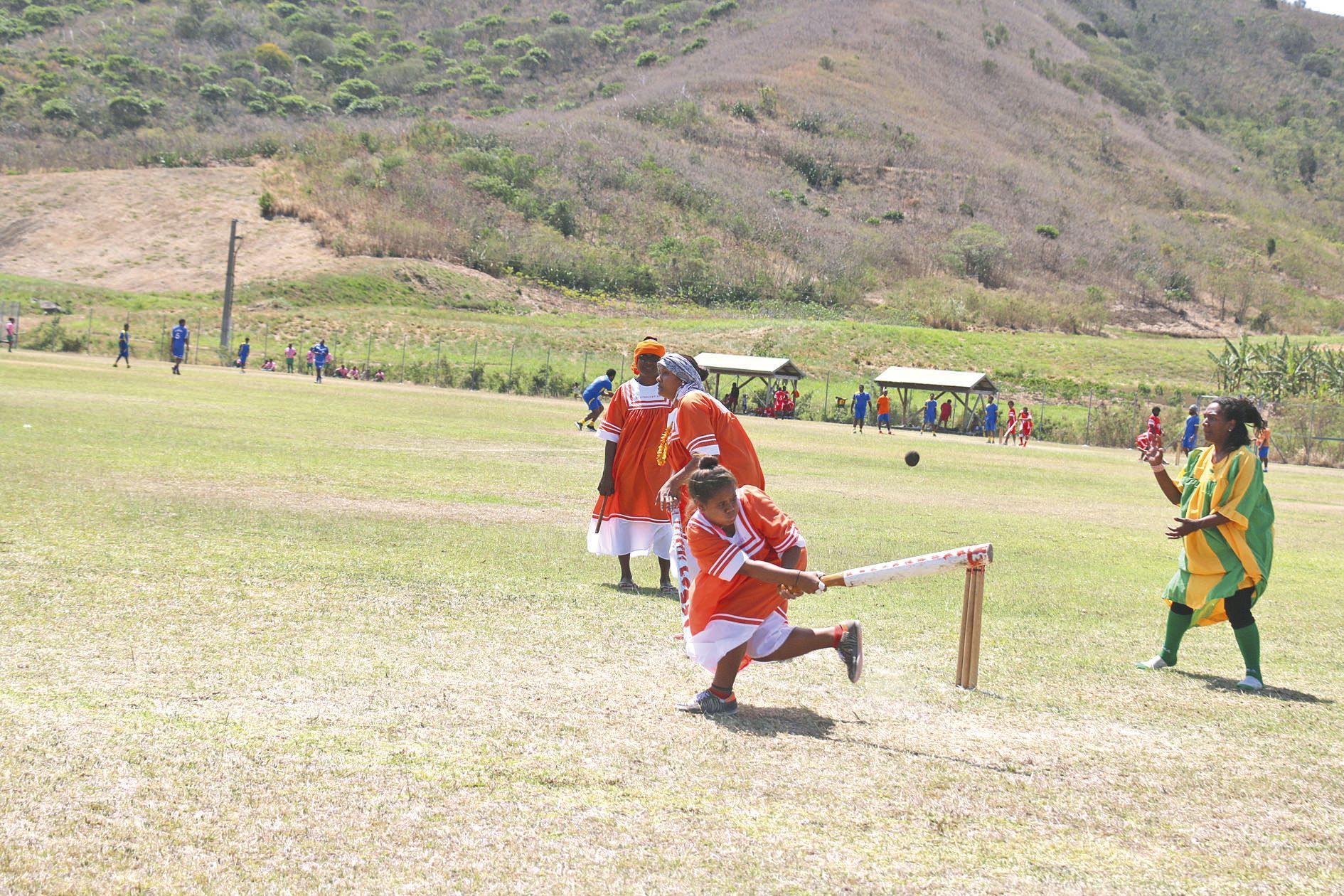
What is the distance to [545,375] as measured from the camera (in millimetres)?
48312

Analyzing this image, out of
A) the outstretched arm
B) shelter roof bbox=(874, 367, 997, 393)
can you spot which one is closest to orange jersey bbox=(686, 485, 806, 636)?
the outstretched arm

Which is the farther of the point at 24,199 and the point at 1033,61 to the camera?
the point at 1033,61

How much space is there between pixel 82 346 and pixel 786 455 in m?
33.4

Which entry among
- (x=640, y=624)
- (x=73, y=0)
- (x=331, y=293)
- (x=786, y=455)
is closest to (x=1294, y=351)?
(x=786, y=455)

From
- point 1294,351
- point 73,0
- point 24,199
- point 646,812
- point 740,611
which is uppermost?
point 73,0

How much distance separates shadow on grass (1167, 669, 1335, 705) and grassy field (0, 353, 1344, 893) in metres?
0.05

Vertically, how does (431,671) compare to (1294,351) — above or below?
below

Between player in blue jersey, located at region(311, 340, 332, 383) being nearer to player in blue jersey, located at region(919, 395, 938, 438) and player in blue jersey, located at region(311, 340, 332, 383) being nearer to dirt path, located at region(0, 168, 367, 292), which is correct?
player in blue jersey, located at region(919, 395, 938, 438)

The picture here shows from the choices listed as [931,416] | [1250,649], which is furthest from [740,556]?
[931,416]

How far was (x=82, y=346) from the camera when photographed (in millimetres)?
47438

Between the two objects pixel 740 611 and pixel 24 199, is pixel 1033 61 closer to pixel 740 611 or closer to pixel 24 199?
pixel 24 199

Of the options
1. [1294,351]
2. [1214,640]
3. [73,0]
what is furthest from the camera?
[73,0]

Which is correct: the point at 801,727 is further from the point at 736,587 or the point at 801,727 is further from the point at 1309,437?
the point at 1309,437

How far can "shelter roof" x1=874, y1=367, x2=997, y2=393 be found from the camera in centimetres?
4612
